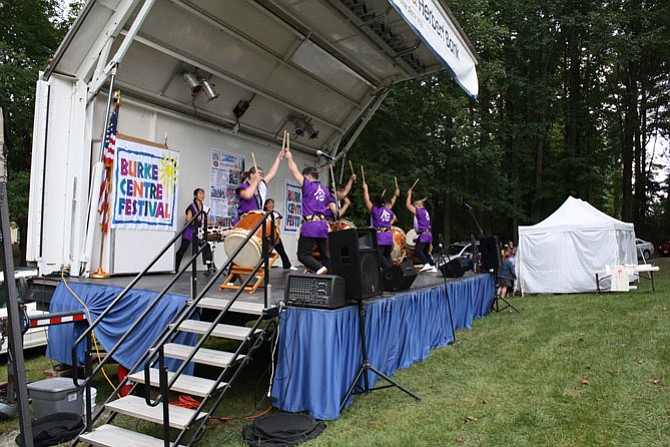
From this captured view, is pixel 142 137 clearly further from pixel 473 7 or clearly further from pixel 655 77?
pixel 655 77

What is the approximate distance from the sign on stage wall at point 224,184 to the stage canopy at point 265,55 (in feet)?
1.85

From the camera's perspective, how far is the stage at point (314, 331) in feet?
14.6

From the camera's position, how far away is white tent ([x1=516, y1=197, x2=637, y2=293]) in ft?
42.2

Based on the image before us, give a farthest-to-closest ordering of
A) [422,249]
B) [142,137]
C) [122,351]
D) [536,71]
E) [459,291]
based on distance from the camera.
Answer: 1. [536,71]
2. [422,249]
3. [459,291]
4. [142,137]
5. [122,351]

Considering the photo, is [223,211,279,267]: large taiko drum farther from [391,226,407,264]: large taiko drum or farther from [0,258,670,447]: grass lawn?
[391,226,407,264]: large taiko drum

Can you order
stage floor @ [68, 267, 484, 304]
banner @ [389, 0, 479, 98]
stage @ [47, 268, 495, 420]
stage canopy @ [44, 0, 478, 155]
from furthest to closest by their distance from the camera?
banner @ [389, 0, 479, 98], stage canopy @ [44, 0, 478, 155], stage floor @ [68, 267, 484, 304], stage @ [47, 268, 495, 420]

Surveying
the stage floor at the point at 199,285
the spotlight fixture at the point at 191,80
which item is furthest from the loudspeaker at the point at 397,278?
the spotlight fixture at the point at 191,80

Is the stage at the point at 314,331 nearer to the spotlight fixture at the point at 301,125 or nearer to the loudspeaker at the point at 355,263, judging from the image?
the loudspeaker at the point at 355,263

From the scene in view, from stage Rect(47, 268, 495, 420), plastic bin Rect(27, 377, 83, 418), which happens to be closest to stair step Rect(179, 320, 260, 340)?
stage Rect(47, 268, 495, 420)

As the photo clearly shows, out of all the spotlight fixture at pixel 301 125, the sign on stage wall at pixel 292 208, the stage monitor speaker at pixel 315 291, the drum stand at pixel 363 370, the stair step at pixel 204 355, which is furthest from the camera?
the sign on stage wall at pixel 292 208

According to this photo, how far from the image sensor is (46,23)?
14.6m

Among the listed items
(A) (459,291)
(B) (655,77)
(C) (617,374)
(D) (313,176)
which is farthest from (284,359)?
(B) (655,77)

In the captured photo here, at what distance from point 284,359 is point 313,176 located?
2.46 metres

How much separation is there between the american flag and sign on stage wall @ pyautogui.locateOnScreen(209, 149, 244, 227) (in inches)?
88.3
